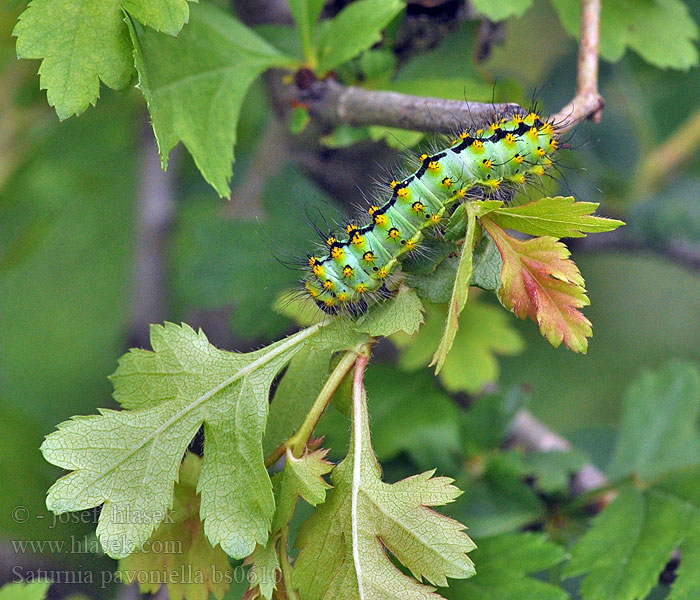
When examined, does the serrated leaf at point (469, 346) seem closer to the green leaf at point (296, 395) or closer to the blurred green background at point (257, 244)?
the blurred green background at point (257, 244)

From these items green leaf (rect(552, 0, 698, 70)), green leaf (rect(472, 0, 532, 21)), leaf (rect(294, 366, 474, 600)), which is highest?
green leaf (rect(472, 0, 532, 21))

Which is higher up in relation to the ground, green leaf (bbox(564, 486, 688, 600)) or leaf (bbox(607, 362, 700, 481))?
leaf (bbox(607, 362, 700, 481))

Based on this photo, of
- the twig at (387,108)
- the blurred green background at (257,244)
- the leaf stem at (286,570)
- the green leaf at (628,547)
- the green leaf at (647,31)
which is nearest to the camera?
the leaf stem at (286,570)

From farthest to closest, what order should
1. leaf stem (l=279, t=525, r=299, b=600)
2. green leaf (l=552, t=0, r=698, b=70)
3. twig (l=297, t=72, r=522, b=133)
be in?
1. green leaf (l=552, t=0, r=698, b=70)
2. twig (l=297, t=72, r=522, b=133)
3. leaf stem (l=279, t=525, r=299, b=600)

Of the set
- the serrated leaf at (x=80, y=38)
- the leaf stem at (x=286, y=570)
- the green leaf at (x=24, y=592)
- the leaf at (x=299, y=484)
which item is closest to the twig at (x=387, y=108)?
the serrated leaf at (x=80, y=38)

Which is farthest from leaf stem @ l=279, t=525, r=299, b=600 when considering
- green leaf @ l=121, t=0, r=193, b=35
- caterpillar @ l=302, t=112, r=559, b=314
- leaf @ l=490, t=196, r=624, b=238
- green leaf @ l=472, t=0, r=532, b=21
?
green leaf @ l=472, t=0, r=532, b=21

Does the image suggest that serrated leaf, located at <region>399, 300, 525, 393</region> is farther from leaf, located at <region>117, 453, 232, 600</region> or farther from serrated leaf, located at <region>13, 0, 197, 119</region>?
serrated leaf, located at <region>13, 0, 197, 119</region>
